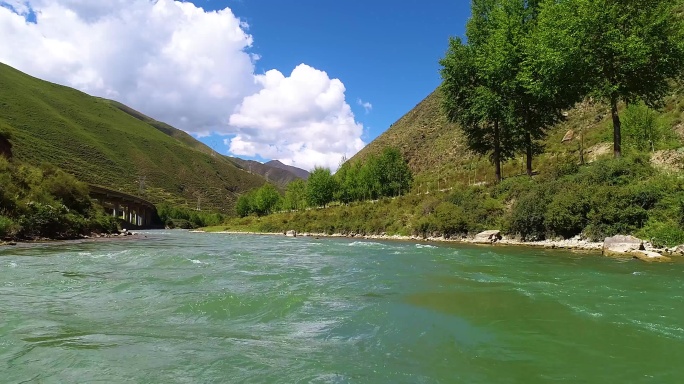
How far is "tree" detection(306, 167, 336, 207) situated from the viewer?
78812 mm

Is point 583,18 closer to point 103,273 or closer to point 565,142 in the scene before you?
point 103,273

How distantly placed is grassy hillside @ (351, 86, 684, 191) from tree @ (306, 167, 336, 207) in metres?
16.5

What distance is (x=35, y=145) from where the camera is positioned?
128 m

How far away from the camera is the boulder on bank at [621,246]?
16.4 m

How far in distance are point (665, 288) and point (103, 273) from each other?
15.0m

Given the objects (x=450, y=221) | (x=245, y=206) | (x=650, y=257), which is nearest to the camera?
(x=650, y=257)

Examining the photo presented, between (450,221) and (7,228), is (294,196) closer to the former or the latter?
(450,221)

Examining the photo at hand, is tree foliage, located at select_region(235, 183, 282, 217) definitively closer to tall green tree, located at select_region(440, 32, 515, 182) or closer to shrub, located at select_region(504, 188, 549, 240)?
tall green tree, located at select_region(440, 32, 515, 182)

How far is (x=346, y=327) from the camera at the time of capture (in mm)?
6809

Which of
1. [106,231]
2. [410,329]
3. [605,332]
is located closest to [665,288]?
[605,332]

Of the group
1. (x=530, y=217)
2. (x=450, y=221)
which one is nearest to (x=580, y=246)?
(x=530, y=217)

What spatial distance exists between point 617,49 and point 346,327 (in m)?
26.0

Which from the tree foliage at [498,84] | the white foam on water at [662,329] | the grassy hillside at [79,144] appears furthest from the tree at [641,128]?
the grassy hillside at [79,144]

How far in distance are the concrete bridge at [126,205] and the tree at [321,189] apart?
114ft
